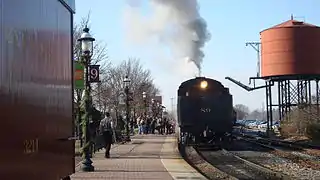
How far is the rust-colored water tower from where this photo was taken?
51.4m

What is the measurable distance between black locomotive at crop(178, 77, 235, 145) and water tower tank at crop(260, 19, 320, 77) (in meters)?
25.2

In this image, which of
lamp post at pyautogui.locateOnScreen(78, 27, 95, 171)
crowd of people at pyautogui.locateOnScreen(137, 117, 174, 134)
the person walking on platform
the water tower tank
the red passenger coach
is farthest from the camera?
crowd of people at pyautogui.locateOnScreen(137, 117, 174, 134)

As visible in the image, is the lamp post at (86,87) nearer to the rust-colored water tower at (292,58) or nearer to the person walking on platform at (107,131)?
the person walking on platform at (107,131)

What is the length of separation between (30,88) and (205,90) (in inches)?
961

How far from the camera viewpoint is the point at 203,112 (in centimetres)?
2758

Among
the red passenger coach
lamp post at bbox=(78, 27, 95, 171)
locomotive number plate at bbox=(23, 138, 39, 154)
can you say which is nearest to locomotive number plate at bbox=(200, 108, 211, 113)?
lamp post at bbox=(78, 27, 95, 171)

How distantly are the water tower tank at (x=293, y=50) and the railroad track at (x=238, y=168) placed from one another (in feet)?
87.0

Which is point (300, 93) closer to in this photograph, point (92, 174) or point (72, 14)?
point (92, 174)

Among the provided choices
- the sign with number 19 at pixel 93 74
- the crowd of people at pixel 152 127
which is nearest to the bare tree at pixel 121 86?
the crowd of people at pixel 152 127

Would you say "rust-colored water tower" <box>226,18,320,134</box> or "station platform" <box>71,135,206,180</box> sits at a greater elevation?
"rust-colored water tower" <box>226,18,320,134</box>

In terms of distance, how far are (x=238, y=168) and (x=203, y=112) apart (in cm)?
776

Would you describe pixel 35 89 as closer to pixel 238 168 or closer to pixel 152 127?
pixel 238 168

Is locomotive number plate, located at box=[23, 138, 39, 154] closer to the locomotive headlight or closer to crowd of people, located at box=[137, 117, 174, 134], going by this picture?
the locomotive headlight

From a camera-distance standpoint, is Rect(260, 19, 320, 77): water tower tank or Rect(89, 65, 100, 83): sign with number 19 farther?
Rect(260, 19, 320, 77): water tower tank
